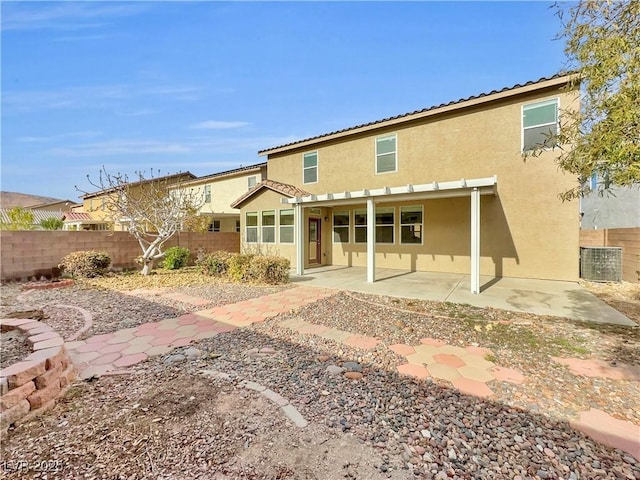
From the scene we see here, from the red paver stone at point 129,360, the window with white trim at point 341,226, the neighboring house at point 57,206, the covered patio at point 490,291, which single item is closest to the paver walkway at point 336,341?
the red paver stone at point 129,360

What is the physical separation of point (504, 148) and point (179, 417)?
1166 cm

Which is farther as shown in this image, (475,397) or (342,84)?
(342,84)

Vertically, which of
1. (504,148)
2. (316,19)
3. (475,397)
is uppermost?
(316,19)

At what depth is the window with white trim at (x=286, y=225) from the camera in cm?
1306

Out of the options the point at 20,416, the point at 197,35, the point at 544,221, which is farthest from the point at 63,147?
the point at 544,221

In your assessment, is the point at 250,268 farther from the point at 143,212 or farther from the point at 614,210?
the point at 614,210

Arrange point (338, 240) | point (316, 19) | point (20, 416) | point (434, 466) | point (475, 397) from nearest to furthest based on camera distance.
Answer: point (434, 466) < point (20, 416) < point (475, 397) < point (316, 19) < point (338, 240)

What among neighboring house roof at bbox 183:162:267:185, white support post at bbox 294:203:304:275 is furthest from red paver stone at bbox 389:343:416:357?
neighboring house roof at bbox 183:162:267:185

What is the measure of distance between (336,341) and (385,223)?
9.03 metres

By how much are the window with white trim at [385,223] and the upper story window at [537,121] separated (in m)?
5.16

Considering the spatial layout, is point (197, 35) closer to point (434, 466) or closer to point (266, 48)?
point (266, 48)

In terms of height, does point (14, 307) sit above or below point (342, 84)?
below

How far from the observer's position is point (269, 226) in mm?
13859

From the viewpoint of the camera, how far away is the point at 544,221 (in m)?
9.55
